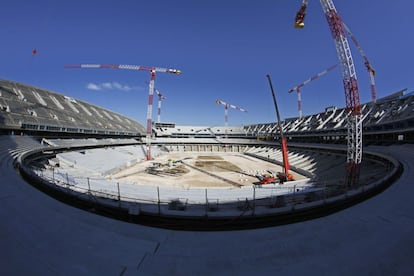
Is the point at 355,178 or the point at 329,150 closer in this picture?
the point at 355,178

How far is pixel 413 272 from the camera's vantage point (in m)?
3.67

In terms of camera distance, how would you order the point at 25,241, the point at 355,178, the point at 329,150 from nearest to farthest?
the point at 25,241 → the point at 355,178 → the point at 329,150

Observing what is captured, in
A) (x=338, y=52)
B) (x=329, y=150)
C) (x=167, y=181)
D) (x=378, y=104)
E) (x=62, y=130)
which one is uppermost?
(x=338, y=52)

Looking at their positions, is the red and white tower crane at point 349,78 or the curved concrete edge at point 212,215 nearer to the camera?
the curved concrete edge at point 212,215

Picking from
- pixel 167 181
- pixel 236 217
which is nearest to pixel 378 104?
pixel 167 181

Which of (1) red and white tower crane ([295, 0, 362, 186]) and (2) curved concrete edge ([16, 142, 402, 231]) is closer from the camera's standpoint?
(2) curved concrete edge ([16, 142, 402, 231])

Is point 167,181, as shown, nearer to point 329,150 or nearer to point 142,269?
point 142,269

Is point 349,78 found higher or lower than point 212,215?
higher

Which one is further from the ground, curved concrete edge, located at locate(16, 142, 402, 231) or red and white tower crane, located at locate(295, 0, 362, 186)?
red and white tower crane, located at locate(295, 0, 362, 186)

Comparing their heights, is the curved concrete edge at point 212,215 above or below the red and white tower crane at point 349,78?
below

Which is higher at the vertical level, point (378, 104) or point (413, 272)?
point (378, 104)

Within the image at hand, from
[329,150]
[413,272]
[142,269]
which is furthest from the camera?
[329,150]

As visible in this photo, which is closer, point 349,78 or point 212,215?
point 212,215

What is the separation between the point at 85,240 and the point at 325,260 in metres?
6.19
